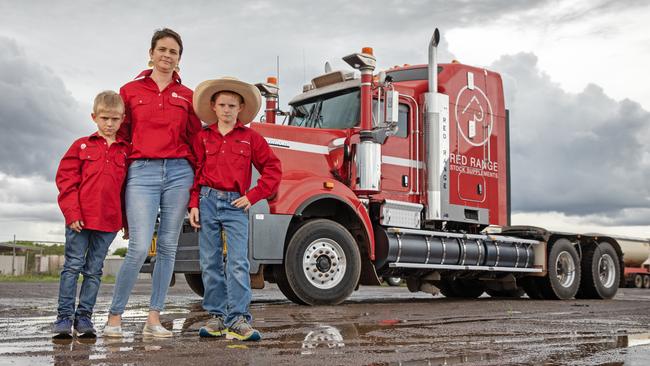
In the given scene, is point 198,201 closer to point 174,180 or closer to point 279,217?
point 174,180

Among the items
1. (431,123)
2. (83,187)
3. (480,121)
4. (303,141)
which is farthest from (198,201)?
(480,121)

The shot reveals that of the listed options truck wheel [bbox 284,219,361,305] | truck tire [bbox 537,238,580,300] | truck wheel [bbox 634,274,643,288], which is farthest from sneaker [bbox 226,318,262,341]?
truck wheel [bbox 634,274,643,288]

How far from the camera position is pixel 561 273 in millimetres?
13250

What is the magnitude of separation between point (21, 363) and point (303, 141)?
613cm

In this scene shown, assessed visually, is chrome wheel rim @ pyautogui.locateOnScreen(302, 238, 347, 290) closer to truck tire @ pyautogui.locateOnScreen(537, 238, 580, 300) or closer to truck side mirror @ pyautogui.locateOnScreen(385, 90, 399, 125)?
truck side mirror @ pyautogui.locateOnScreen(385, 90, 399, 125)

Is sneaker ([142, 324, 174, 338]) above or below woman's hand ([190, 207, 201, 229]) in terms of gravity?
below

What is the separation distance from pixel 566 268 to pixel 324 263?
5.86 metres

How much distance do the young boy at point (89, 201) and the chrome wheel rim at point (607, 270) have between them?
425 inches

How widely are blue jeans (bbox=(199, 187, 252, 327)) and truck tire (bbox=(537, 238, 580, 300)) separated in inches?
346

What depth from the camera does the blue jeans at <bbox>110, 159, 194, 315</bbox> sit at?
536 centimetres

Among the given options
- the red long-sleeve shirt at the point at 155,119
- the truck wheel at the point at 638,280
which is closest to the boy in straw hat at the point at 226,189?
the red long-sleeve shirt at the point at 155,119

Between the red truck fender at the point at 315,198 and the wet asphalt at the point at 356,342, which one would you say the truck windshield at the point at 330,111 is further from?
the wet asphalt at the point at 356,342

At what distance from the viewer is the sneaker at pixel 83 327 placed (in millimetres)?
5285

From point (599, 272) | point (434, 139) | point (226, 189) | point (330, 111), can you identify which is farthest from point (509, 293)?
point (226, 189)
